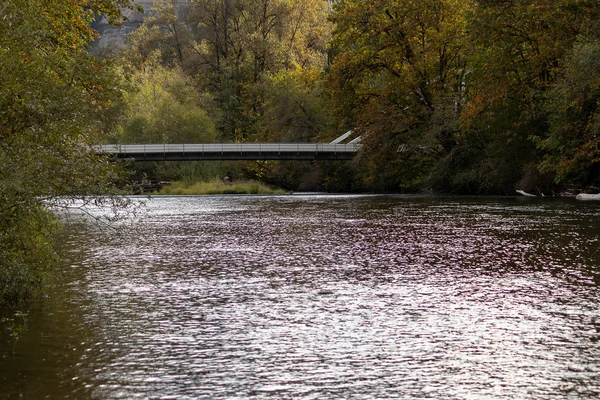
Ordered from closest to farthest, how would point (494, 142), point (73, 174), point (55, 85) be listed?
point (73, 174), point (55, 85), point (494, 142)

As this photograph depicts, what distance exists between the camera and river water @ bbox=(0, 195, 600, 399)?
26.0ft

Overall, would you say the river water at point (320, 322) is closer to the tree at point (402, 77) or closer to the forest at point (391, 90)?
the forest at point (391, 90)

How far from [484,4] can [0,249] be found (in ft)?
114

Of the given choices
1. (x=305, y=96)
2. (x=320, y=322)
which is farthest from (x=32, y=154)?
(x=305, y=96)

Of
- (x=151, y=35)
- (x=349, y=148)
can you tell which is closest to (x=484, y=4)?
(x=349, y=148)

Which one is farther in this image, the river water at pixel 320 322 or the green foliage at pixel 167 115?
the green foliage at pixel 167 115

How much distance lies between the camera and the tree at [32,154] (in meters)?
10.7

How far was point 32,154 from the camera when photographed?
11281mm

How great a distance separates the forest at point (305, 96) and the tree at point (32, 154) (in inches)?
1.2

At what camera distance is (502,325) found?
10508 millimetres

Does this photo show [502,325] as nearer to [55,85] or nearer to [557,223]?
[55,85]

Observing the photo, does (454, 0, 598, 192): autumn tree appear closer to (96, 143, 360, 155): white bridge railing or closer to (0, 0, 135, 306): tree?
(96, 143, 360, 155): white bridge railing

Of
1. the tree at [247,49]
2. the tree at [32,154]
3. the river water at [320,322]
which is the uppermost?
the tree at [247,49]

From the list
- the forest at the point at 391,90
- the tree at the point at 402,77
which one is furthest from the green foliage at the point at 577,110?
the tree at the point at 402,77
